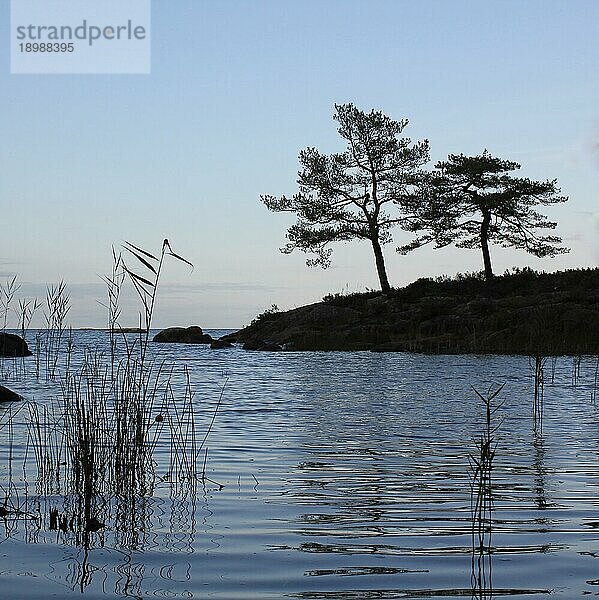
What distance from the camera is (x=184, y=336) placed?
40.2 meters

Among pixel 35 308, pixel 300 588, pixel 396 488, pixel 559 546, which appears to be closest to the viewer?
pixel 300 588

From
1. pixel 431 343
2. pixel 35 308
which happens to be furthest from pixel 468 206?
pixel 35 308

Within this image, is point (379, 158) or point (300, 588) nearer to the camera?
point (300, 588)

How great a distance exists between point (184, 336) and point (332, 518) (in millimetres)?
35592

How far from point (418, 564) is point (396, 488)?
201 cm

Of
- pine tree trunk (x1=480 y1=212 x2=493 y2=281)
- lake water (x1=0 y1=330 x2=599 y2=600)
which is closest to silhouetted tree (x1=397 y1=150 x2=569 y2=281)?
pine tree trunk (x1=480 y1=212 x2=493 y2=281)

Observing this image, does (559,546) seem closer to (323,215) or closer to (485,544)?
(485,544)

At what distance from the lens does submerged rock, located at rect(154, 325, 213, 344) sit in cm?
3925

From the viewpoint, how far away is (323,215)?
37.2m

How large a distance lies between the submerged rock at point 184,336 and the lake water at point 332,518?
94.0 feet

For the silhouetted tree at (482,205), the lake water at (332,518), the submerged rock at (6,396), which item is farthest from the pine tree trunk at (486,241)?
the submerged rock at (6,396)

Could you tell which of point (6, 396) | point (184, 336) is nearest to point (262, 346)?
point (184, 336)

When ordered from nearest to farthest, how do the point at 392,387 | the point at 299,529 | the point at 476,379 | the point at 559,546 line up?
the point at 559,546 < the point at 299,529 < the point at 392,387 < the point at 476,379

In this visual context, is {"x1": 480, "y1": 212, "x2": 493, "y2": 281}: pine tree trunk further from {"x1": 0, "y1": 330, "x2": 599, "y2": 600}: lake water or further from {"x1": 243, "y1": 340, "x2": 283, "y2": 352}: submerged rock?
{"x1": 0, "y1": 330, "x2": 599, "y2": 600}: lake water
